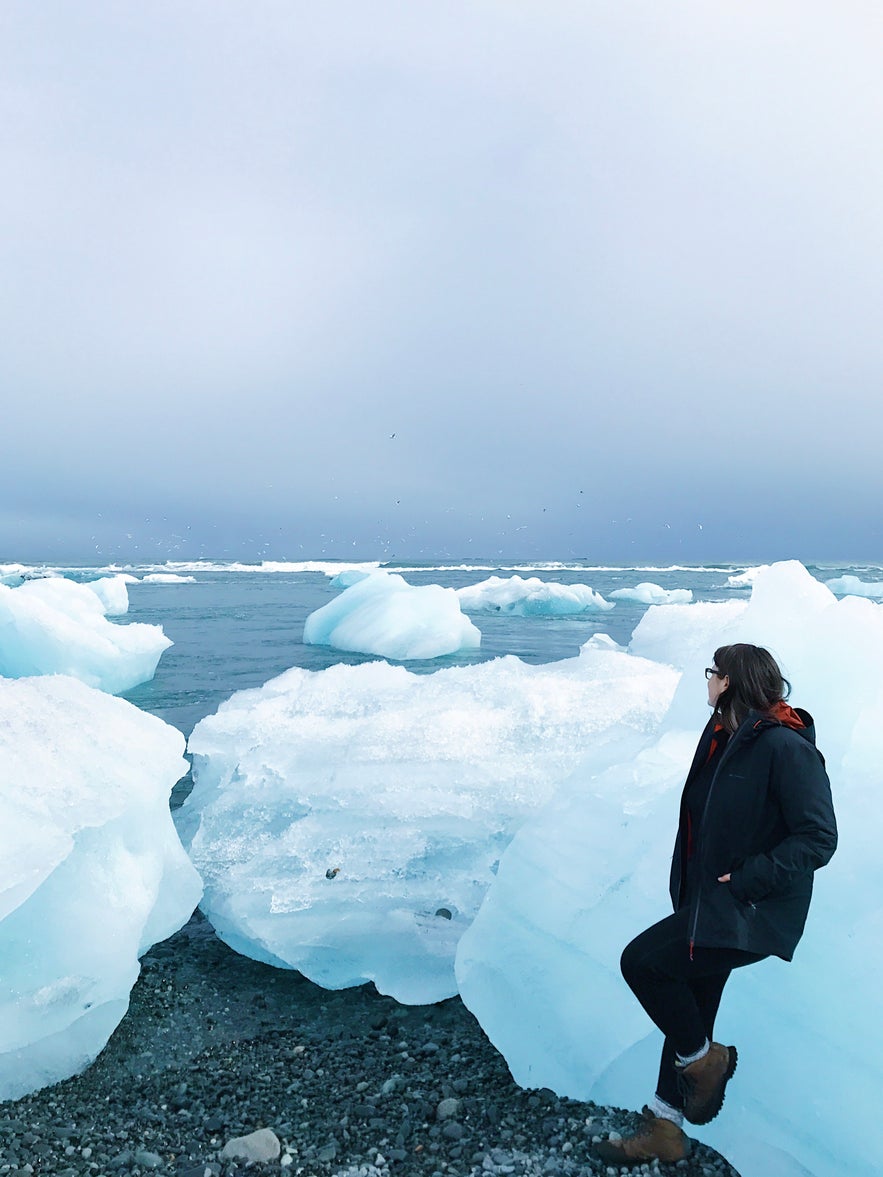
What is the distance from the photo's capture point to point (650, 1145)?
2789 mm

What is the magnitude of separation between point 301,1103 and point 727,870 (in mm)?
2117

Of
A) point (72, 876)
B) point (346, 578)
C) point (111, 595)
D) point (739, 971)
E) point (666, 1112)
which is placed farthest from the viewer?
point (346, 578)

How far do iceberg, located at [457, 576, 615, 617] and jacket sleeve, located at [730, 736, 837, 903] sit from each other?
28357mm

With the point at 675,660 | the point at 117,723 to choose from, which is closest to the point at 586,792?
the point at 117,723

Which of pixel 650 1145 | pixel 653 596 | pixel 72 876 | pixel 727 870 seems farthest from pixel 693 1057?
pixel 653 596

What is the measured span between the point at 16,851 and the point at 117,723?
1.31 metres

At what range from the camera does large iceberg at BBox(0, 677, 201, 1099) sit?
3.45m

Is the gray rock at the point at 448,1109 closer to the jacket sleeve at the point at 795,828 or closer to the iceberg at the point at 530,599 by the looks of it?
the jacket sleeve at the point at 795,828

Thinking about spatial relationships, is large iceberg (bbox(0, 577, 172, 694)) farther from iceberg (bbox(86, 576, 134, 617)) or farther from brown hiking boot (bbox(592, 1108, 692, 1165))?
iceberg (bbox(86, 576, 134, 617))

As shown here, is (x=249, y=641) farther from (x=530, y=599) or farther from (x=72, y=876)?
(x=72, y=876)

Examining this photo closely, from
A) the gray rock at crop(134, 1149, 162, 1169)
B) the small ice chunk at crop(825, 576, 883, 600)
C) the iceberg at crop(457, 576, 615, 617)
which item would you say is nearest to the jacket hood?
the gray rock at crop(134, 1149, 162, 1169)

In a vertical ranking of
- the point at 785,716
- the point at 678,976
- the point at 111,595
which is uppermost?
the point at 785,716

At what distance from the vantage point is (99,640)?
42.2ft

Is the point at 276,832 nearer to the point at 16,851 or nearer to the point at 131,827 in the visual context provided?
the point at 131,827
